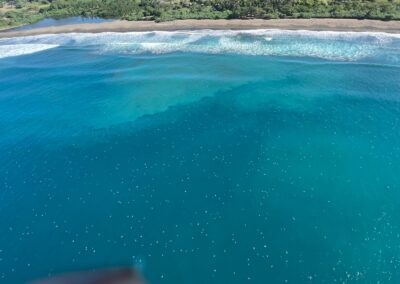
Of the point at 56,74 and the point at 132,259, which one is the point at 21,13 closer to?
the point at 56,74

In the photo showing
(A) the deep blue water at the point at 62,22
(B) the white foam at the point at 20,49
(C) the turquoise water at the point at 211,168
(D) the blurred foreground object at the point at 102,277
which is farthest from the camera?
(A) the deep blue water at the point at 62,22

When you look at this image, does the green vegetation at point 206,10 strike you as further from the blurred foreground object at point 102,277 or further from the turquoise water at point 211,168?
the blurred foreground object at point 102,277

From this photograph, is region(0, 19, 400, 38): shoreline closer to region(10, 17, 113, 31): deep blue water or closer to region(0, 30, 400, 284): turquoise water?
region(10, 17, 113, 31): deep blue water

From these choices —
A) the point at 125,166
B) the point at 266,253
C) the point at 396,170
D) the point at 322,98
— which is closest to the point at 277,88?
the point at 322,98

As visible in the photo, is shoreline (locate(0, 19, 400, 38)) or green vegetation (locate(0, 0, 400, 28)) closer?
shoreline (locate(0, 19, 400, 38))

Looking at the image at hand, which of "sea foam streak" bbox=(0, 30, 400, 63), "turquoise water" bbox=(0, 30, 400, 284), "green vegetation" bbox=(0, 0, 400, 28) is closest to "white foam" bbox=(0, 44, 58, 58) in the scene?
"sea foam streak" bbox=(0, 30, 400, 63)

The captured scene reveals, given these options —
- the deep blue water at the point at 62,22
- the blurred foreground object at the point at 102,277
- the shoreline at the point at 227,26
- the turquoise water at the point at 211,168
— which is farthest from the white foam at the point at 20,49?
the blurred foreground object at the point at 102,277
